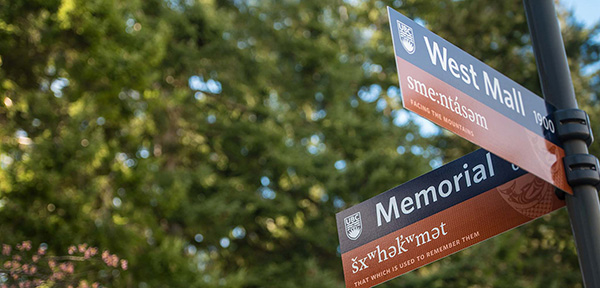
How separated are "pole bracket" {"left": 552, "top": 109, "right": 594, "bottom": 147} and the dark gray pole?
25mm

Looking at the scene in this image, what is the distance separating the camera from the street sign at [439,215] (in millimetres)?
2879

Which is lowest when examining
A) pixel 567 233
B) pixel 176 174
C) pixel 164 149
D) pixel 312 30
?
pixel 567 233

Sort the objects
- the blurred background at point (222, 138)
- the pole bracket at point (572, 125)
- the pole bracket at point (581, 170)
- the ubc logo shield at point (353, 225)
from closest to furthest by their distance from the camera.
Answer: the pole bracket at point (581, 170) < the pole bracket at point (572, 125) < the ubc logo shield at point (353, 225) < the blurred background at point (222, 138)

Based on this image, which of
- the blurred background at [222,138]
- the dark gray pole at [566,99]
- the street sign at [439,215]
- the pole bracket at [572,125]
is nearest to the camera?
the dark gray pole at [566,99]

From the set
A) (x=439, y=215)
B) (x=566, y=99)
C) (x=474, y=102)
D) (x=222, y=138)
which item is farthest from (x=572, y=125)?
(x=222, y=138)

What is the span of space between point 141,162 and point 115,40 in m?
1.95

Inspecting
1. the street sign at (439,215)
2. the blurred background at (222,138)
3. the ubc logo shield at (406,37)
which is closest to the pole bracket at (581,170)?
the street sign at (439,215)

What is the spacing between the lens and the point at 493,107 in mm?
2791

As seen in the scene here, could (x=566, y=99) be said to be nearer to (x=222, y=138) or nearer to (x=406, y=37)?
(x=406, y=37)

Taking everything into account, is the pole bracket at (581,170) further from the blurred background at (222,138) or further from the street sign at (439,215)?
the blurred background at (222,138)

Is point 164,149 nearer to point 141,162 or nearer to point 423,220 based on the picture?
point 141,162

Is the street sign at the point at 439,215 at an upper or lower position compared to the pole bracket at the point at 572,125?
lower

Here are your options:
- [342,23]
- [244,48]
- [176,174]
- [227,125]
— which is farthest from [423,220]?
[342,23]

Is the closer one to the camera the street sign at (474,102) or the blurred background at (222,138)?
the street sign at (474,102)
